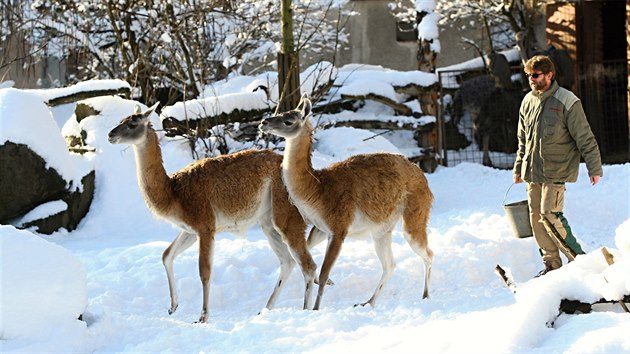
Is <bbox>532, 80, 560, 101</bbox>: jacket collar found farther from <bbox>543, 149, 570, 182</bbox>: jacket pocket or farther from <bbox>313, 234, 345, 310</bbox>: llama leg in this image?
<bbox>313, 234, 345, 310</bbox>: llama leg

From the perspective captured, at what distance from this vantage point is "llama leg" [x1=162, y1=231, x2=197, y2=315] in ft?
25.8

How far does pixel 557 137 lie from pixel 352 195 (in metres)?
1.64

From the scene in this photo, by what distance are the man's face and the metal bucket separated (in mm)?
1511

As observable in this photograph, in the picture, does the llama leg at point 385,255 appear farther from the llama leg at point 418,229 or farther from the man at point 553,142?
the man at point 553,142

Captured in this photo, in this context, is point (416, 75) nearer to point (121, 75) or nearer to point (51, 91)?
point (121, 75)

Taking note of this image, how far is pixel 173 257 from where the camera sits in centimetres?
796

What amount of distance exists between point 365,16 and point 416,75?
797 cm

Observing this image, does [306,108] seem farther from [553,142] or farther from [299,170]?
[553,142]

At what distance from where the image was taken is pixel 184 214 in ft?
25.5

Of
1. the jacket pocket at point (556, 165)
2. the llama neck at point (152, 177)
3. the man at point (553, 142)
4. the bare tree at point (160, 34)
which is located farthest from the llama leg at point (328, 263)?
the bare tree at point (160, 34)

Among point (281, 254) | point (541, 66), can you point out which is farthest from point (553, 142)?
point (281, 254)

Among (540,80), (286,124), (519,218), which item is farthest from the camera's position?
(519,218)

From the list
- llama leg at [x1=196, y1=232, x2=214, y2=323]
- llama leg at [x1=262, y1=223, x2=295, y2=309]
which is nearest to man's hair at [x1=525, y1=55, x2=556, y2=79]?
llama leg at [x1=262, y1=223, x2=295, y2=309]

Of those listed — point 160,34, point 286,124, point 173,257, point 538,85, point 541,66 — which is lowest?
point 173,257
